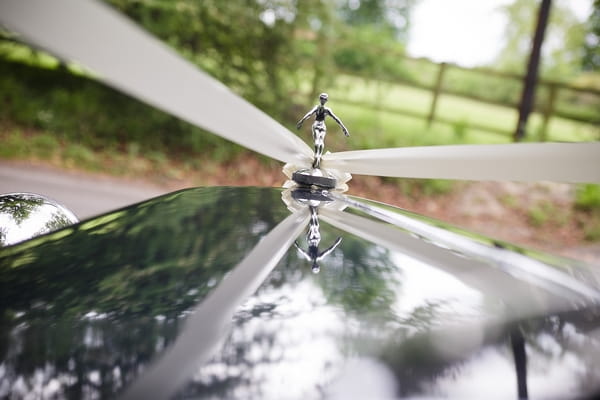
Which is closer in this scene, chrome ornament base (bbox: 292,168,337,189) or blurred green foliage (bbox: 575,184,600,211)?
chrome ornament base (bbox: 292,168,337,189)

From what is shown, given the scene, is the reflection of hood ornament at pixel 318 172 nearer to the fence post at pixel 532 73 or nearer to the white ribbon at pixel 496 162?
the white ribbon at pixel 496 162

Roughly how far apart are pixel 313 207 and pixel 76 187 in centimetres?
542

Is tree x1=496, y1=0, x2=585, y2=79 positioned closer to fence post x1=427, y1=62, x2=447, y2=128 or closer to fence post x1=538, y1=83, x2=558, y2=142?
fence post x1=538, y1=83, x2=558, y2=142

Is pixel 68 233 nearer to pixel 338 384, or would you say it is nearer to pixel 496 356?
pixel 338 384

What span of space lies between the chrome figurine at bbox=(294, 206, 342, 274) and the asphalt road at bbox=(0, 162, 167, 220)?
436 cm

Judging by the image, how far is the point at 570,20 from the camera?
8.47 metres

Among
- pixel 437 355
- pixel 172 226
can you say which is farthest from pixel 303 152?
pixel 437 355

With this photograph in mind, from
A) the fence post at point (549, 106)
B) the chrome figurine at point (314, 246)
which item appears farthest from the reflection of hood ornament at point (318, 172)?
the fence post at point (549, 106)

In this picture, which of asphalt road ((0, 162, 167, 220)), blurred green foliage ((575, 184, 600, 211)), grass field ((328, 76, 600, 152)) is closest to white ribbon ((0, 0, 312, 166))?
asphalt road ((0, 162, 167, 220))

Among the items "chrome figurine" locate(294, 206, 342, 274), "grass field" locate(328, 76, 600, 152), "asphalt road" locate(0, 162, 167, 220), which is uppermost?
"grass field" locate(328, 76, 600, 152)

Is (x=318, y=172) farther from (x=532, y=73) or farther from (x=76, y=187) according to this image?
(x=532, y=73)

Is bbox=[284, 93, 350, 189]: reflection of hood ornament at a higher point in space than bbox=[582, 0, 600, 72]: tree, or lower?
lower

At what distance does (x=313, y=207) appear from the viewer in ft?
4.58

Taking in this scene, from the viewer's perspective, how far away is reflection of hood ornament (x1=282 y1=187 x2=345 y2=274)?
3.58 feet
